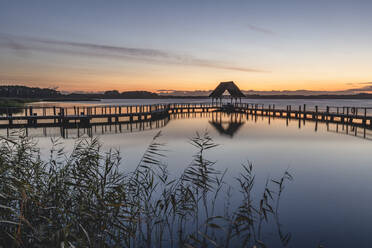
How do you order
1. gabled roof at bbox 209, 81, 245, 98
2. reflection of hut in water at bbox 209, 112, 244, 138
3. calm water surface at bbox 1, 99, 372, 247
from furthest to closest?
gabled roof at bbox 209, 81, 245, 98 < reflection of hut in water at bbox 209, 112, 244, 138 < calm water surface at bbox 1, 99, 372, 247

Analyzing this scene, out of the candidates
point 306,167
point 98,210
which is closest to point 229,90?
point 306,167

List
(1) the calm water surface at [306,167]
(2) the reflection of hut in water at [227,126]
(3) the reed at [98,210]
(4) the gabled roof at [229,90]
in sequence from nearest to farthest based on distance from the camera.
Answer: (3) the reed at [98,210]
(1) the calm water surface at [306,167]
(2) the reflection of hut in water at [227,126]
(4) the gabled roof at [229,90]

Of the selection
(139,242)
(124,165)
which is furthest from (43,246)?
(124,165)

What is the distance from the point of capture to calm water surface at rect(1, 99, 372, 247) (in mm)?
6707

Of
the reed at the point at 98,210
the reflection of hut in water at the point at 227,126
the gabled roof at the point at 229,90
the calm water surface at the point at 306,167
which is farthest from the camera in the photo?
the gabled roof at the point at 229,90

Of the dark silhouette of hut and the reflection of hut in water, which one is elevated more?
the dark silhouette of hut

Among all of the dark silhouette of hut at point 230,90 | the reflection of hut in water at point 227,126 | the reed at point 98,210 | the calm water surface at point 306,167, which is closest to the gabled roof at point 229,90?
the dark silhouette of hut at point 230,90

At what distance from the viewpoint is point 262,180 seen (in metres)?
10.8

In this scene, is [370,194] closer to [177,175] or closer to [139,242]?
[177,175]

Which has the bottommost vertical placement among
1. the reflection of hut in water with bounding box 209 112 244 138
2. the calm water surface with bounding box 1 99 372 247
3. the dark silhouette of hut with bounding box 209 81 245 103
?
the calm water surface with bounding box 1 99 372 247

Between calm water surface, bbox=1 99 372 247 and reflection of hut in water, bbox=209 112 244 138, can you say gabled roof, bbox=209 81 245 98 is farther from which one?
calm water surface, bbox=1 99 372 247

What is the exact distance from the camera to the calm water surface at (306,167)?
671 cm

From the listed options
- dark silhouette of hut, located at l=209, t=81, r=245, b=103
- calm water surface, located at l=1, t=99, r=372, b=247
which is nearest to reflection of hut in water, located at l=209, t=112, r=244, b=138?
calm water surface, located at l=1, t=99, r=372, b=247

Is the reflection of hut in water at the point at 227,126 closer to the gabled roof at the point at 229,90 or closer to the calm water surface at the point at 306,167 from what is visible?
the calm water surface at the point at 306,167
